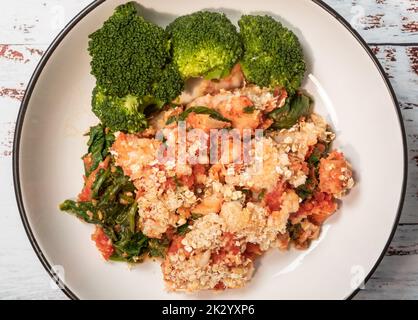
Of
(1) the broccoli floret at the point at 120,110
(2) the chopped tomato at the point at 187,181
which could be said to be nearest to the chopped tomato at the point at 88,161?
(1) the broccoli floret at the point at 120,110

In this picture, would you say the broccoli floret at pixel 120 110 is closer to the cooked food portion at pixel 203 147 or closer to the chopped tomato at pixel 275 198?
the cooked food portion at pixel 203 147

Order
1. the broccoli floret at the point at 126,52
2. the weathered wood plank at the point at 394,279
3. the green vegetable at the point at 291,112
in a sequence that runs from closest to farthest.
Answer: the broccoli floret at the point at 126,52 < the green vegetable at the point at 291,112 < the weathered wood plank at the point at 394,279

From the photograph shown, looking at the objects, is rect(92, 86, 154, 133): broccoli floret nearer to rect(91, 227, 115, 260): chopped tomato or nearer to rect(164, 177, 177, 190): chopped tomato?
rect(164, 177, 177, 190): chopped tomato

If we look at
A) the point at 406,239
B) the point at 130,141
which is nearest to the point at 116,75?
the point at 130,141

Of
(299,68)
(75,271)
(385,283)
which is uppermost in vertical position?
(299,68)
